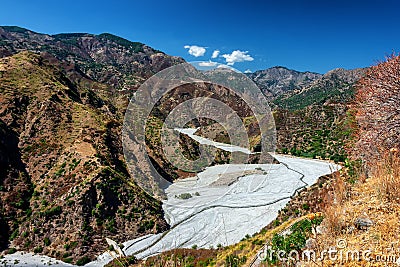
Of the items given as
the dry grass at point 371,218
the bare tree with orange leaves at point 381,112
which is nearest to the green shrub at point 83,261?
the bare tree with orange leaves at point 381,112

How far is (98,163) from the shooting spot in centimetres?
2611

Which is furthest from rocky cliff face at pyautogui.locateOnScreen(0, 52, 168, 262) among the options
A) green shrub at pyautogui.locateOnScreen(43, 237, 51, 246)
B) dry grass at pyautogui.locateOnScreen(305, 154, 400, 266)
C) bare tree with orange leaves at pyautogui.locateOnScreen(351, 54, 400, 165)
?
dry grass at pyautogui.locateOnScreen(305, 154, 400, 266)

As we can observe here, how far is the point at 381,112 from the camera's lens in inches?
314

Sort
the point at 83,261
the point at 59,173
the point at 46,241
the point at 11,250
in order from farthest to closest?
1. the point at 59,173
2. the point at 46,241
3. the point at 11,250
4. the point at 83,261

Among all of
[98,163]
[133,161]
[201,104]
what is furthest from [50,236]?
[201,104]

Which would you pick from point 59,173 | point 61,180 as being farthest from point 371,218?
point 59,173

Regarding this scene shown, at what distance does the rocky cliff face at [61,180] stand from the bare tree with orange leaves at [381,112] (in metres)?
17.7

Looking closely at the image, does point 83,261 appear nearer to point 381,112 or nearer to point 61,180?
point 61,180

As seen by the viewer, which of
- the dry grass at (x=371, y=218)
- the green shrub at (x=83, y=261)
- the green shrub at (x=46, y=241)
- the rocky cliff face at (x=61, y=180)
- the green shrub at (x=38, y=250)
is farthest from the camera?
the rocky cliff face at (x=61, y=180)

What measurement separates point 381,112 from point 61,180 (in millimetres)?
23586

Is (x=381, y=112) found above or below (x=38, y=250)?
above

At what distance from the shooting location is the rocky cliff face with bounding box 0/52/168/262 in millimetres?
20859

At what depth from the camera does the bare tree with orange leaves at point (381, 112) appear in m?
7.65

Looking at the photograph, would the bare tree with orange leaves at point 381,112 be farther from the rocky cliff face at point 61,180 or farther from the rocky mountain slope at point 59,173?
the rocky cliff face at point 61,180
